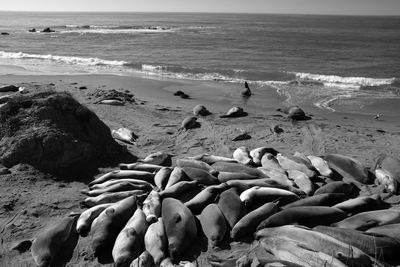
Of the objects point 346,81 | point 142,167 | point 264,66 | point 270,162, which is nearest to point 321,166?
point 270,162

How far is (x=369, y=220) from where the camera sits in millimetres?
5035

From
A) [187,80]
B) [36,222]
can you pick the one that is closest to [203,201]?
[36,222]

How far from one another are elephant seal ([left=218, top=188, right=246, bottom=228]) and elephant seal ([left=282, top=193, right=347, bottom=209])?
646 mm

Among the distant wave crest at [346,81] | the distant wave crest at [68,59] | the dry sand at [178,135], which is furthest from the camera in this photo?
the distant wave crest at [68,59]

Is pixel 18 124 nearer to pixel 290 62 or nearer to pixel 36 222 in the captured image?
pixel 36 222

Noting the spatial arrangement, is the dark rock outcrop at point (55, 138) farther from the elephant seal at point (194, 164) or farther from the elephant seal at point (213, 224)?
the elephant seal at point (213, 224)

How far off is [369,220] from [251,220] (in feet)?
4.90

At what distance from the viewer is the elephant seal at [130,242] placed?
4570mm

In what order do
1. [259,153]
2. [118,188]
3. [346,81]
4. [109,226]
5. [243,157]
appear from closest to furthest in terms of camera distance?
[109,226] < [118,188] < [243,157] < [259,153] < [346,81]

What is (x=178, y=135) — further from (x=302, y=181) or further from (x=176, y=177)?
(x=302, y=181)

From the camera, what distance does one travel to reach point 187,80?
1977cm

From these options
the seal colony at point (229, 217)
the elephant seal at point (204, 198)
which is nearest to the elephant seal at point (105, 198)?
the seal colony at point (229, 217)

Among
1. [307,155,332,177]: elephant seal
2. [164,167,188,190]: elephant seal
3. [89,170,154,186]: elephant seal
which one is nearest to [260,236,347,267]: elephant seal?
[164,167,188,190]: elephant seal

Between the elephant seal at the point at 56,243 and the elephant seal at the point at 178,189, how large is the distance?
53.7 inches
